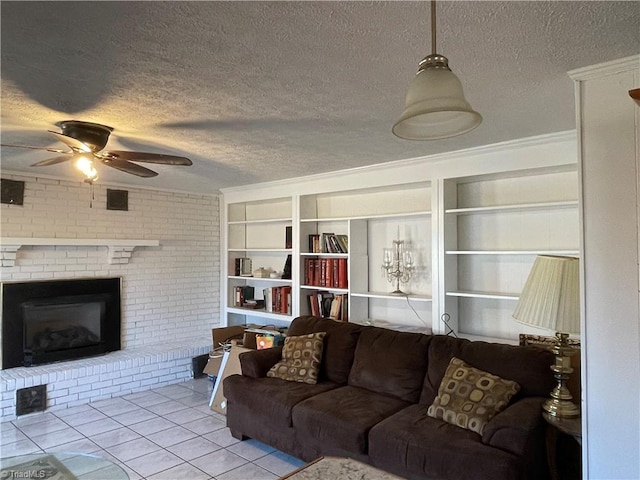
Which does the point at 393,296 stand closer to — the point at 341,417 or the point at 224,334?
the point at 341,417

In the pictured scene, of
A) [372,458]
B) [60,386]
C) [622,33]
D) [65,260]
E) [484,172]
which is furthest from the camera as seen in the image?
[65,260]

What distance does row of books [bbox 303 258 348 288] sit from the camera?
4.34m

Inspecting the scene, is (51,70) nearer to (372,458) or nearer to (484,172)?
(372,458)

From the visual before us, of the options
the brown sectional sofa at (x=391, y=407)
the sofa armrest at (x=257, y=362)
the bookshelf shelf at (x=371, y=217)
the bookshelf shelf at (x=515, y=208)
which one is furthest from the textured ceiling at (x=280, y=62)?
the sofa armrest at (x=257, y=362)

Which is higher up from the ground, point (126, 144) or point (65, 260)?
point (126, 144)

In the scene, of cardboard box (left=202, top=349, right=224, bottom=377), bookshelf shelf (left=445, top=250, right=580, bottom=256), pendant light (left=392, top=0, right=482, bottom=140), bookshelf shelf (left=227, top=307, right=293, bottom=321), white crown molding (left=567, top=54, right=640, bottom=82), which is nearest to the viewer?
pendant light (left=392, top=0, right=482, bottom=140)

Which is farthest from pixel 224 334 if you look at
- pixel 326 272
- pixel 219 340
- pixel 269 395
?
pixel 269 395

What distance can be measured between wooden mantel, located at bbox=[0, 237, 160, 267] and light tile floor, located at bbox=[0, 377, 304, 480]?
1.43 m

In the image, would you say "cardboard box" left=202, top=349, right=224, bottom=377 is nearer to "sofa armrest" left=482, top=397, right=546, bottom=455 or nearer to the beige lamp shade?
"sofa armrest" left=482, top=397, right=546, bottom=455

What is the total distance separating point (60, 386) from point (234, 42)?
3.86 metres

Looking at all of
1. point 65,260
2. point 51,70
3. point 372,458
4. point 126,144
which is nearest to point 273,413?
point 372,458

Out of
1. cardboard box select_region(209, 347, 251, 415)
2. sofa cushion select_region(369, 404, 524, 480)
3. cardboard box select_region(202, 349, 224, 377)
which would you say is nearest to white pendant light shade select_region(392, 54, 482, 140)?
sofa cushion select_region(369, 404, 524, 480)

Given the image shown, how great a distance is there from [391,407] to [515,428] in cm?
86

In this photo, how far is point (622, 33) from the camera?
1577 mm
